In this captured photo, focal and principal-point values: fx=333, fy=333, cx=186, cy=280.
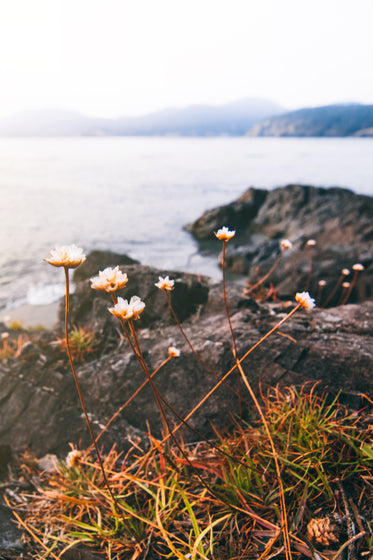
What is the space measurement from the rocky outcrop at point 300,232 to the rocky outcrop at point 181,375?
12.4 feet

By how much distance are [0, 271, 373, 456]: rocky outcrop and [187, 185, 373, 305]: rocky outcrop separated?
3788 millimetres

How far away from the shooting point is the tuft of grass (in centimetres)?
178

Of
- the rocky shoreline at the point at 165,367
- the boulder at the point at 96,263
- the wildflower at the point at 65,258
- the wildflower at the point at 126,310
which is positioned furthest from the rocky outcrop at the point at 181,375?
the boulder at the point at 96,263

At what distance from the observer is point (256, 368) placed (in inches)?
113

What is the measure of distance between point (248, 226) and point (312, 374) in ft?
45.9

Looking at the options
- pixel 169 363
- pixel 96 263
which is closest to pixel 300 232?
pixel 96 263

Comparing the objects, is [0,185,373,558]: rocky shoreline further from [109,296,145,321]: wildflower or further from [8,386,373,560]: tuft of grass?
[109,296,145,321]: wildflower

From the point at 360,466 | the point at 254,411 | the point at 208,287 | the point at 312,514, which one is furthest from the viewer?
the point at 208,287

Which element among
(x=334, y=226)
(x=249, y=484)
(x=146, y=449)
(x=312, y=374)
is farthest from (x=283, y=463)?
(x=334, y=226)

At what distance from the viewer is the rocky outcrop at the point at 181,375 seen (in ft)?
8.98

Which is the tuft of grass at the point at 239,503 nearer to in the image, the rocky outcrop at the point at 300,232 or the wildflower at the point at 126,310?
the wildflower at the point at 126,310

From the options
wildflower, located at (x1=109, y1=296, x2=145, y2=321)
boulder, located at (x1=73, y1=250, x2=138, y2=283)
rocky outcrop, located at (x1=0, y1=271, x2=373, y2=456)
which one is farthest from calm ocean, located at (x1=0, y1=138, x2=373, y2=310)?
wildflower, located at (x1=109, y1=296, x2=145, y2=321)

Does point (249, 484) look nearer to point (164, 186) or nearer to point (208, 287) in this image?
point (208, 287)

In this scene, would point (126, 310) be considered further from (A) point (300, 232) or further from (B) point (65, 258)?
(A) point (300, 232)
